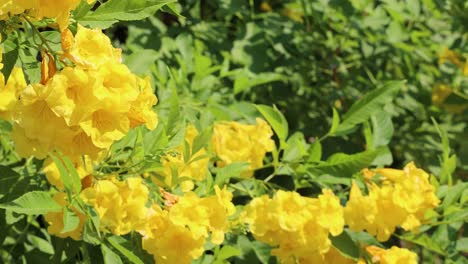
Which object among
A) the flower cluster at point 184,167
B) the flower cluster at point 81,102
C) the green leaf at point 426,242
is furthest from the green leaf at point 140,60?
the green leaf at point 426,242

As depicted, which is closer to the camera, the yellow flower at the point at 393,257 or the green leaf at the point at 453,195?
the yellow flower at the point at 393,257

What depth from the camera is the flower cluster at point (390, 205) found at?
1693 mm

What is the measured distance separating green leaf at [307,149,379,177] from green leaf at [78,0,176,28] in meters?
0.63

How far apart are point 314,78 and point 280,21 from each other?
11.5 inches

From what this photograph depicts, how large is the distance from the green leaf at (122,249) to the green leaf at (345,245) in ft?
1.54

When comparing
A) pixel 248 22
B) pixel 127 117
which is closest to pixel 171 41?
pixel 248 22

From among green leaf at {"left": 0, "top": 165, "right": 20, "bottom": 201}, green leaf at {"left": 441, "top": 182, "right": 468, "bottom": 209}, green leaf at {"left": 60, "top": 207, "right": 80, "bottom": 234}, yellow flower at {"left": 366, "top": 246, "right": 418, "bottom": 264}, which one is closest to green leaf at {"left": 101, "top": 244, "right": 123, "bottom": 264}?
green leaf at {"left": 60, "top": 207, "right": 80, "bottom": 234}

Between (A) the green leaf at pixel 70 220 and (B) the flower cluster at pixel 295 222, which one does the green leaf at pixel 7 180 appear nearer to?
(A) the green leaf at pixel 70 220

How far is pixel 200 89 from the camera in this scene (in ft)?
7.05

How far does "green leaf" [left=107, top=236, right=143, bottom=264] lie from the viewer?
4.52 ft

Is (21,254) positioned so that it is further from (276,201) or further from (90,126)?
(90,126)

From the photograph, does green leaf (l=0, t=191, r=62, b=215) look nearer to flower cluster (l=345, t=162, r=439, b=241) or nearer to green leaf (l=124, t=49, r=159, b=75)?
green leaf (l=124, t=49, r=159, b=75)

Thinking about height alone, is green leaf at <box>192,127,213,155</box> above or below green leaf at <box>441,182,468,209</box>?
above

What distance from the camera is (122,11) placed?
1237 millimetres
